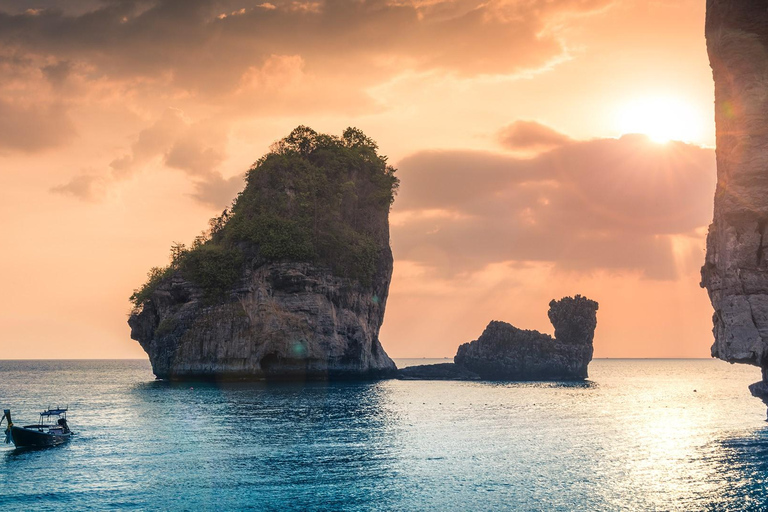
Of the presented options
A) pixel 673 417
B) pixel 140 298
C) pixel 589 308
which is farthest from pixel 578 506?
pixel 589 308

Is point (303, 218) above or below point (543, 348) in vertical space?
above

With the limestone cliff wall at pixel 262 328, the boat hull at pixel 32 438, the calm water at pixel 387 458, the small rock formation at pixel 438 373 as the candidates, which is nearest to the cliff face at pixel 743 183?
the calm water at pixel 387 458

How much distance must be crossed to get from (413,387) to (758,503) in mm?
80321

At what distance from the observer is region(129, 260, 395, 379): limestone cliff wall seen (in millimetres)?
103750

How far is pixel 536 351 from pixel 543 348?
174 cm

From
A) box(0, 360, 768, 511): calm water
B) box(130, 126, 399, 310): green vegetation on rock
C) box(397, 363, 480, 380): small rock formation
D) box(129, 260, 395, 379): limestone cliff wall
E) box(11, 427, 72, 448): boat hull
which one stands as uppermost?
box(130, 126, 399, 310): green vegetation on rock

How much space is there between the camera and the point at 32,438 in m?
47.8

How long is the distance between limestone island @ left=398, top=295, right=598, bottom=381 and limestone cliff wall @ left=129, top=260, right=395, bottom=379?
30.5 metres

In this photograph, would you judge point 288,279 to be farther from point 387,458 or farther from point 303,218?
point 387,458

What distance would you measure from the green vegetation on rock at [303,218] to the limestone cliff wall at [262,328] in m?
2.36

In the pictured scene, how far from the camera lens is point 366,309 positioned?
120125mm

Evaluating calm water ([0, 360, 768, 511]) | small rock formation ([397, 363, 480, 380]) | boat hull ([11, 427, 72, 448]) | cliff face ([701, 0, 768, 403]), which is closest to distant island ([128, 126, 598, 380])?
small rock formation ([397, 363, 480, 380])

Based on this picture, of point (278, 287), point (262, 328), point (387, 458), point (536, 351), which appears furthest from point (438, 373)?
point (387, 458)

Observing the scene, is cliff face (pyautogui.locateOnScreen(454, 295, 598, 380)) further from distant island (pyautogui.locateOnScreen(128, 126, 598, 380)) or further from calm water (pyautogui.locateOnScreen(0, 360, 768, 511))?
calm water (pyautogui.locateOnScreen(0, 360, 768, 511))
